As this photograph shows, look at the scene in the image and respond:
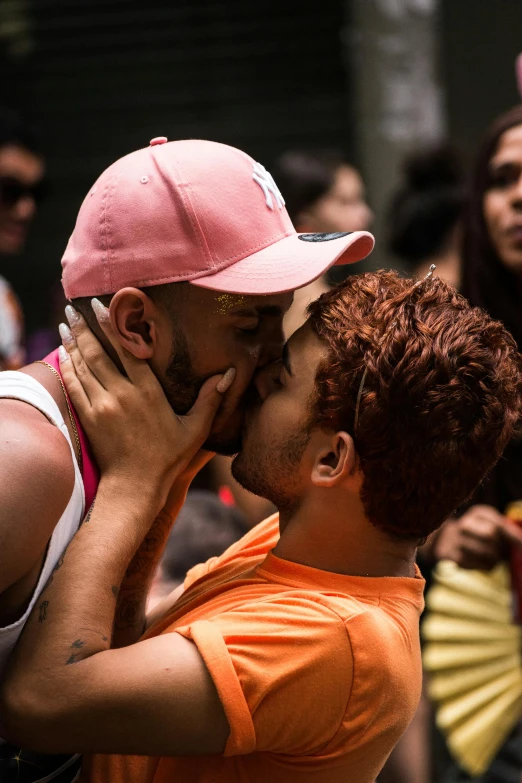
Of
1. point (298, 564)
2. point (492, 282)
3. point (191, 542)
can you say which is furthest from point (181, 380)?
point (492, 282)

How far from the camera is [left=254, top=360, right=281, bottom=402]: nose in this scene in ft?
7.68

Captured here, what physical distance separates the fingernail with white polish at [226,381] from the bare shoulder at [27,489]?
15.7 inches

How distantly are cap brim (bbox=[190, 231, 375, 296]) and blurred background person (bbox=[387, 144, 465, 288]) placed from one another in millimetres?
2895

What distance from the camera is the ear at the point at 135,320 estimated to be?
7.39 feet

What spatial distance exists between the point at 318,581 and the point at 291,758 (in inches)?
13.5

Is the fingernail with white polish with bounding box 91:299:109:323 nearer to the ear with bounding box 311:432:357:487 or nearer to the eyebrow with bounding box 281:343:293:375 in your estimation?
A: the eyebrow with bounding box 281:343:293:375

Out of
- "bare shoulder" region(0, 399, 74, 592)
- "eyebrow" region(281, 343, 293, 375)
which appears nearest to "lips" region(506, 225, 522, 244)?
"eyebrow" region(281, 343, 293, 375)

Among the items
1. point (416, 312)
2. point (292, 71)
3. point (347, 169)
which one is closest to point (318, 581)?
point (416, 312)

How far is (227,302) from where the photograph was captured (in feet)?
7.61

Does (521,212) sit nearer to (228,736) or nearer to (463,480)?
(463,480)

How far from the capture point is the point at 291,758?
211cm

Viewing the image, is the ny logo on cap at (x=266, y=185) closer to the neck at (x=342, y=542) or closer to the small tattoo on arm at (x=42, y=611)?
the neck at (x=342, y=542)

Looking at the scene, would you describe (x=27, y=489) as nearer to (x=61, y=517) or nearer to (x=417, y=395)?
(x=61, y=517)

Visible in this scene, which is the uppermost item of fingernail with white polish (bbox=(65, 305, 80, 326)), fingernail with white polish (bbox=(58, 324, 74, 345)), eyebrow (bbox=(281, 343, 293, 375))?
fingernail with white polish (bbox=(65, 305, 80, 326))
